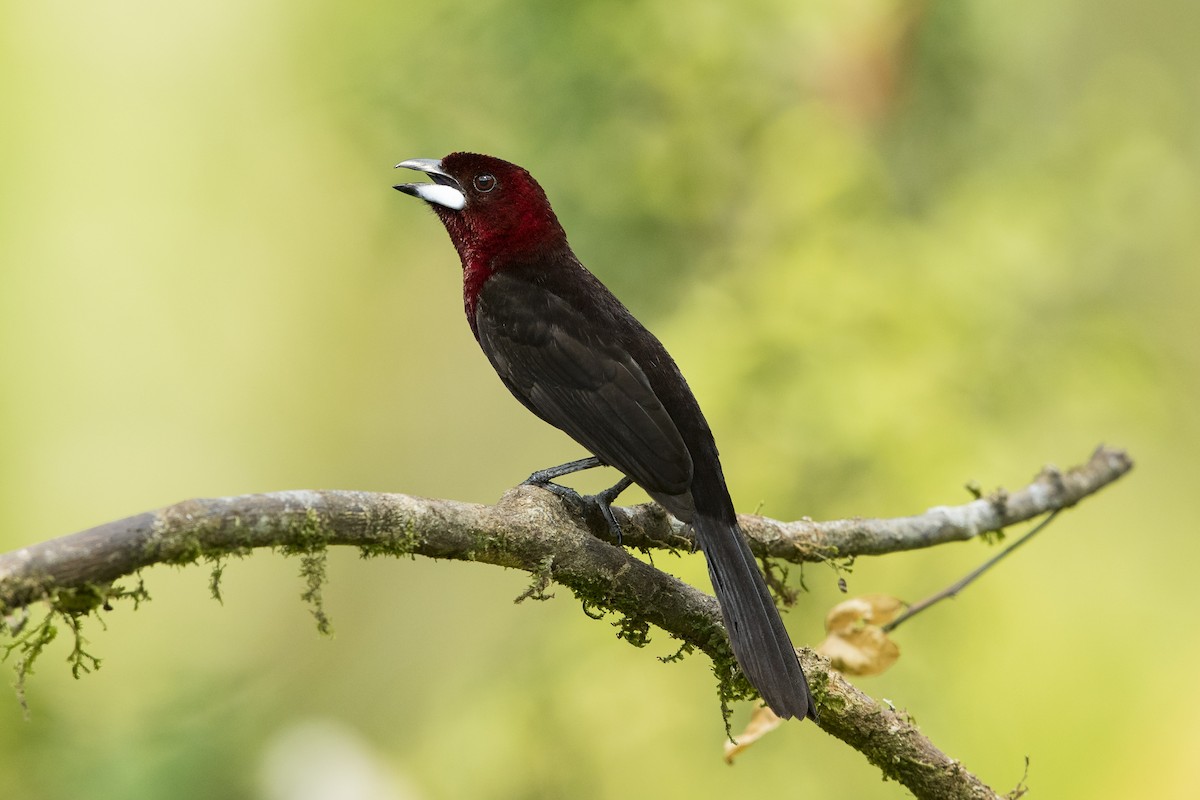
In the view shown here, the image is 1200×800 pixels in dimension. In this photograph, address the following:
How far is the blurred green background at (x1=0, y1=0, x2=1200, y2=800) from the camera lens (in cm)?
513

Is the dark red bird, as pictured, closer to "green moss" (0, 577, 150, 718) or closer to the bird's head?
the bird's head

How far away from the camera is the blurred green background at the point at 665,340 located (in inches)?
202

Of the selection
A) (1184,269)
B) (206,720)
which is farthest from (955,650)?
(1184,269)

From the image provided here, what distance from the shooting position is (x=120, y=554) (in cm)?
168

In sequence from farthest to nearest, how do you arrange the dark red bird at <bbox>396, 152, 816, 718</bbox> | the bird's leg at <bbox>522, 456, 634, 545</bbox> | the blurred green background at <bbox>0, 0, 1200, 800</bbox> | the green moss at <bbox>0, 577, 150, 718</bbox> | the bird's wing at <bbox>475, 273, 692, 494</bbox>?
the blurred green background at <bbox>0, 0, 1200, 800</bbox>
the bird's wing at <bbox>475, 273, 692, 494</bbox>
the bird's leg at <bbox>522, 456, 634, 545</bbox>
the dark red bird at <bbox>396, 152, 816, 718</bbox>
the green moss at <bbox>0, 577, 150, 718</bbox>

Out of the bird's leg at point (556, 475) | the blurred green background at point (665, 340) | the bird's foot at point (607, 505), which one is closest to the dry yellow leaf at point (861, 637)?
the bird's foot at point (607, 505)

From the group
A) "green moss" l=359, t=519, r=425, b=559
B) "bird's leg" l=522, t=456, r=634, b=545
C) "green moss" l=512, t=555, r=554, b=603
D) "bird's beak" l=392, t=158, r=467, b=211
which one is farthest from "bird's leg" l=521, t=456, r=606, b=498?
"bird's beak" l=392, t=158, r=467, b=211

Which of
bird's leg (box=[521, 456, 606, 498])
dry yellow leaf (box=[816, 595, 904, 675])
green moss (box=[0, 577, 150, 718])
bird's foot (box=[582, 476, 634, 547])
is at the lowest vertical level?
green moss (box=[0, 577, 150, 718])

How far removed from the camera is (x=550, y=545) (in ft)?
7.72

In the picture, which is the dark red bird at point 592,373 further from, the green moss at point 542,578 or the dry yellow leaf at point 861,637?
the dry yellow leaf at point 861,637

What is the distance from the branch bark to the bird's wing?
18 centimetres

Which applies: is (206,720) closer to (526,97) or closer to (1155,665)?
(526,97)

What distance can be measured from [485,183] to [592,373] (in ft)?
2.94

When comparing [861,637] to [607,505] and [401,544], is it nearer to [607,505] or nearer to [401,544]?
[607,505]
